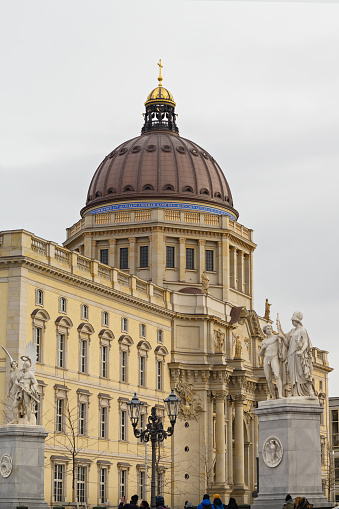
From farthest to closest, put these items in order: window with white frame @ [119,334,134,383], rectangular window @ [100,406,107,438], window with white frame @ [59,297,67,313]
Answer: window with white frame @ [119,334,134,383] → rectangular window @ [100,406,107,438] → window with white frame @ [59,297,67,313]

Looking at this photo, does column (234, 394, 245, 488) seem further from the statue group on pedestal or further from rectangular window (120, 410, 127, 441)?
the statue group on pedestal

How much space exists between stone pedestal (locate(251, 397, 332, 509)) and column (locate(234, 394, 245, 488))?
63151mm

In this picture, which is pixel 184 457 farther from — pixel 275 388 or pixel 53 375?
pixel 275 388

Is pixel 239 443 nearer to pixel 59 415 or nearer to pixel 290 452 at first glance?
pixel 59 415

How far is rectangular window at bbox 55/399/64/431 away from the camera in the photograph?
224 ft

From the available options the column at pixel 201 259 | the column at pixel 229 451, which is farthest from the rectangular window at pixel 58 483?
the column at pixel 201 259

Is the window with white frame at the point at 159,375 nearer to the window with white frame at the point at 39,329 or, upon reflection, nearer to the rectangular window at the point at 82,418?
the rectangular window at the point at 82,418

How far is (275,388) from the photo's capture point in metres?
30.8

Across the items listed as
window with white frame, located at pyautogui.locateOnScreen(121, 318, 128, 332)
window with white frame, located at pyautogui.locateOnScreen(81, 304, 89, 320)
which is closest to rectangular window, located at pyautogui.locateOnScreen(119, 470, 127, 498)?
window with white frame, located at pyautogui.locateOnScreen(121, 318, 128, 332)

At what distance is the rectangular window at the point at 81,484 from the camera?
69750 millimetres

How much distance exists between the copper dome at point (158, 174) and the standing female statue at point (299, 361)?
70.1m

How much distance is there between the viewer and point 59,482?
6750 cm

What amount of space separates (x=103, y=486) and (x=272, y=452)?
46137 mm

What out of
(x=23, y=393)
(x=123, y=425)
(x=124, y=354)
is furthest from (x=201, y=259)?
(x=23, y=393)
